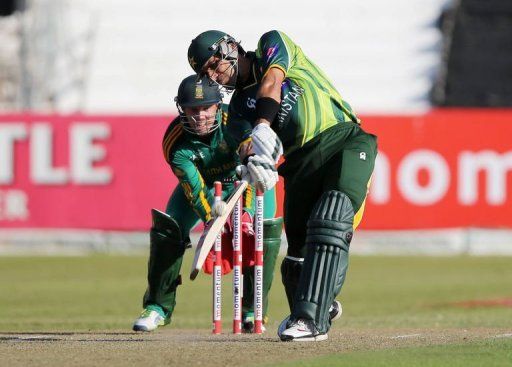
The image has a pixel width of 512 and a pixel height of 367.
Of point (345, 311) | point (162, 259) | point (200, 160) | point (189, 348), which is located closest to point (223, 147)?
point (200, 160)

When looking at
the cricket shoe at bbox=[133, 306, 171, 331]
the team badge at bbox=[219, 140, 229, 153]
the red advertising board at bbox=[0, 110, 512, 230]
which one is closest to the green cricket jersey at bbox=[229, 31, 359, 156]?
the team badge at bbox=[219, 140, 229, 153]

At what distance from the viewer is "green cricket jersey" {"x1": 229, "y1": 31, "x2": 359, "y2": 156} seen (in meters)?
6.81

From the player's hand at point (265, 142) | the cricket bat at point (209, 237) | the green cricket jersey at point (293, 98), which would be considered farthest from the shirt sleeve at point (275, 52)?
the cricket bat at point (209, 237)

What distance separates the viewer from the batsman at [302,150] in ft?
21.6

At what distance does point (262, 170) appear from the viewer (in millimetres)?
6523

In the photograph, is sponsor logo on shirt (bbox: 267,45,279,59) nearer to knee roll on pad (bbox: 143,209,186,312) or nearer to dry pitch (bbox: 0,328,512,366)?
dry pitch (bbox: 0,328,512,366)

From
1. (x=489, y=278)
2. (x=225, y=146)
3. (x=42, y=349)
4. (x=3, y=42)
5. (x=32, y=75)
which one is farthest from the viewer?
(x=3, y=42)

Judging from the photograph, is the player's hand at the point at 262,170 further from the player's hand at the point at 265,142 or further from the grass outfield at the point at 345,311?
the grass outfield at the point at 345,311

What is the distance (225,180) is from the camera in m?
8.90

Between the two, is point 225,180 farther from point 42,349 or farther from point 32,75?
point 32,75

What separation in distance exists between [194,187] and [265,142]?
2.01 meters

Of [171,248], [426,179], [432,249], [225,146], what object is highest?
[225,146]

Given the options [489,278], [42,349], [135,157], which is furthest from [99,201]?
[42,349]

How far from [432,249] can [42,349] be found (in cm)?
1202
